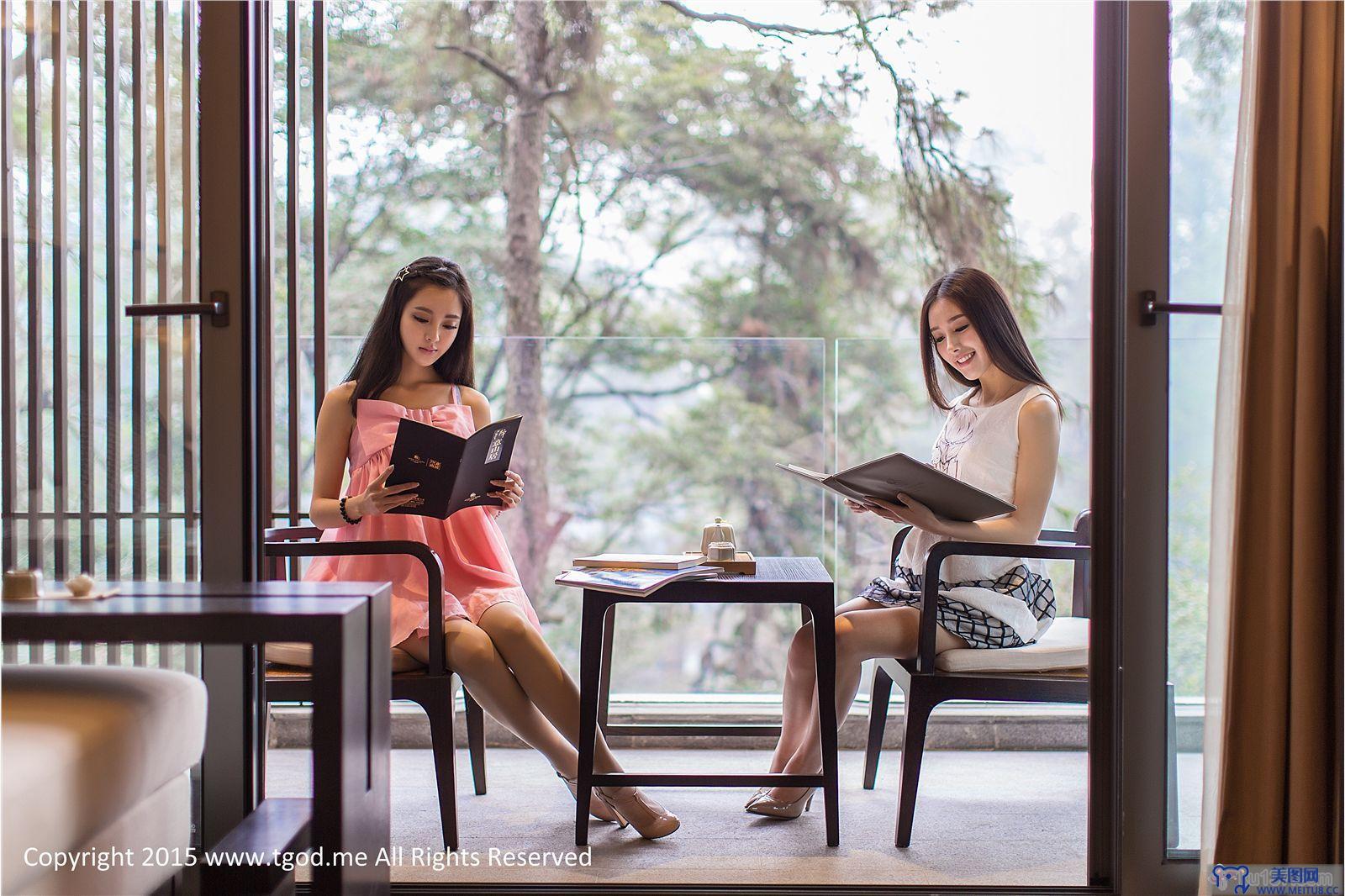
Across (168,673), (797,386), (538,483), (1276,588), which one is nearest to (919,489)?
(1276,588)

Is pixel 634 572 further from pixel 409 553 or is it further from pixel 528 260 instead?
pixel 528 260

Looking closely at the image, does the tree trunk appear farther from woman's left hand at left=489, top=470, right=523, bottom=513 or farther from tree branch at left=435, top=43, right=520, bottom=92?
woman's left hand at left=489, top=470, right=523, bottom=513

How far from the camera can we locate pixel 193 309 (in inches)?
74.9

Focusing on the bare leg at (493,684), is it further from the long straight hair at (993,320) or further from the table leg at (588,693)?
the long straight hair at (993,320)

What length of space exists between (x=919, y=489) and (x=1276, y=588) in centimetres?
69

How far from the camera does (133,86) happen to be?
1.92m

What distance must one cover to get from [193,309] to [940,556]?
1514 mm

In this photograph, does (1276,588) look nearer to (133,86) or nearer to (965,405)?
(965,405)

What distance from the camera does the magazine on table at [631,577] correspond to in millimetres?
2074

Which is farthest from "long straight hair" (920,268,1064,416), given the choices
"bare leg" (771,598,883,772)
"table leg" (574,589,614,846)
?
"table leg" (574,589,614,846)

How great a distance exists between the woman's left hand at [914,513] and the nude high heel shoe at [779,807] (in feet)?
2.14

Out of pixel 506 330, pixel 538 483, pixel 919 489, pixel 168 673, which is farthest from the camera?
pixel 506 330

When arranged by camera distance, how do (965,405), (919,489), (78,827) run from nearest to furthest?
(78,827)
(919,489)
(965,405)

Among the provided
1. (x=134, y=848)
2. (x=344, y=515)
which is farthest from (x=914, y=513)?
(x=134, y=848)
